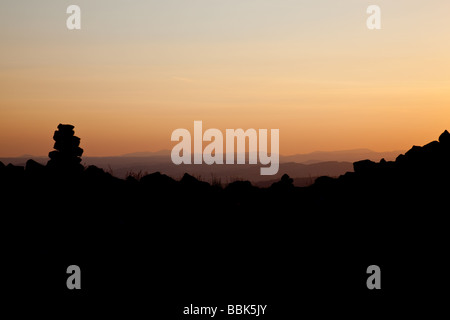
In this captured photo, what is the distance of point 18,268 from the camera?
13.8 m

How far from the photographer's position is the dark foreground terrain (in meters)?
13.1

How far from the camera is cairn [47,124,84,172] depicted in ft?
57.1

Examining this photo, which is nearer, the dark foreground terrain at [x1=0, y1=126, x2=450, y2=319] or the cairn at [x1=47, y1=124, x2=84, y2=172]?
the dark foreground terrain at [x1=0, y1=126, x2=450, y2=319]

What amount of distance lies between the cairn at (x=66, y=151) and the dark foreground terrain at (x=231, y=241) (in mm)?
509

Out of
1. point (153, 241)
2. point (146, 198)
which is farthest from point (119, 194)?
point (153, 241)

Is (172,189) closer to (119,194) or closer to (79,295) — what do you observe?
(119,194)

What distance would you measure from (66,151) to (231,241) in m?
5.98

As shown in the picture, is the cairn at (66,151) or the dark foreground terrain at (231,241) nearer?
the dark foreground terrain at (231,241)

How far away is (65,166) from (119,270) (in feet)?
15.2

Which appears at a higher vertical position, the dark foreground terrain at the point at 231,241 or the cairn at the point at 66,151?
the cairn at the point at 66,151

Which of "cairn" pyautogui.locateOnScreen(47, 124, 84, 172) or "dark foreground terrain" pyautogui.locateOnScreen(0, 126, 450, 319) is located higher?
"cairn" pyautogui.locateOnScreen(47, 124, 84, 172)

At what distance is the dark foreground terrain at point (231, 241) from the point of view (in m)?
13.1

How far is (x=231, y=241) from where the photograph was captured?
1441 centimetres

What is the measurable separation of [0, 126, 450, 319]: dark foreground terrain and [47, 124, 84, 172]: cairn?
20.0 inches
